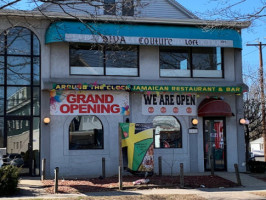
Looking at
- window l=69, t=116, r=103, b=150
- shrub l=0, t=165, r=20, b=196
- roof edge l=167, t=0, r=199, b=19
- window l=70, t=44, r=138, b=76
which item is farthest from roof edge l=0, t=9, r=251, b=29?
shrub l=0, t=165, r=20, b=196

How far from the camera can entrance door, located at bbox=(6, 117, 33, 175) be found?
1625 centimetres

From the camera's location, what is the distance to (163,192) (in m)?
12.5

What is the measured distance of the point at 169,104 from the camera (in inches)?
703

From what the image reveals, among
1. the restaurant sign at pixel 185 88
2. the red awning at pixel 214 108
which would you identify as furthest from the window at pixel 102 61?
the red awning at pixel 214 108

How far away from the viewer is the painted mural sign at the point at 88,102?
16703mm

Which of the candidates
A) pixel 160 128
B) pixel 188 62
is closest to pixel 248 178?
pixel 160 128

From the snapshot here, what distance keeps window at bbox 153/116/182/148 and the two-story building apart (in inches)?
1.8

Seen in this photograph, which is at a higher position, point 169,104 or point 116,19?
point 116,19

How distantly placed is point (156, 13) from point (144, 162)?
739 centimetres

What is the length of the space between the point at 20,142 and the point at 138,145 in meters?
5.04

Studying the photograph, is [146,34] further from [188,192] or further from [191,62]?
[188,192]

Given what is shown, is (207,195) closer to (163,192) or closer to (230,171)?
(163,192)

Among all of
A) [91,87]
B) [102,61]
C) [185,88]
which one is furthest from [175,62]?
[91,87]

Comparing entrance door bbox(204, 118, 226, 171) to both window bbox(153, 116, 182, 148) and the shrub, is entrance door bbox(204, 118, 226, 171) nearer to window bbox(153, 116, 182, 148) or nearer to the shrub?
window bbox(153, 116, 182, 148)
